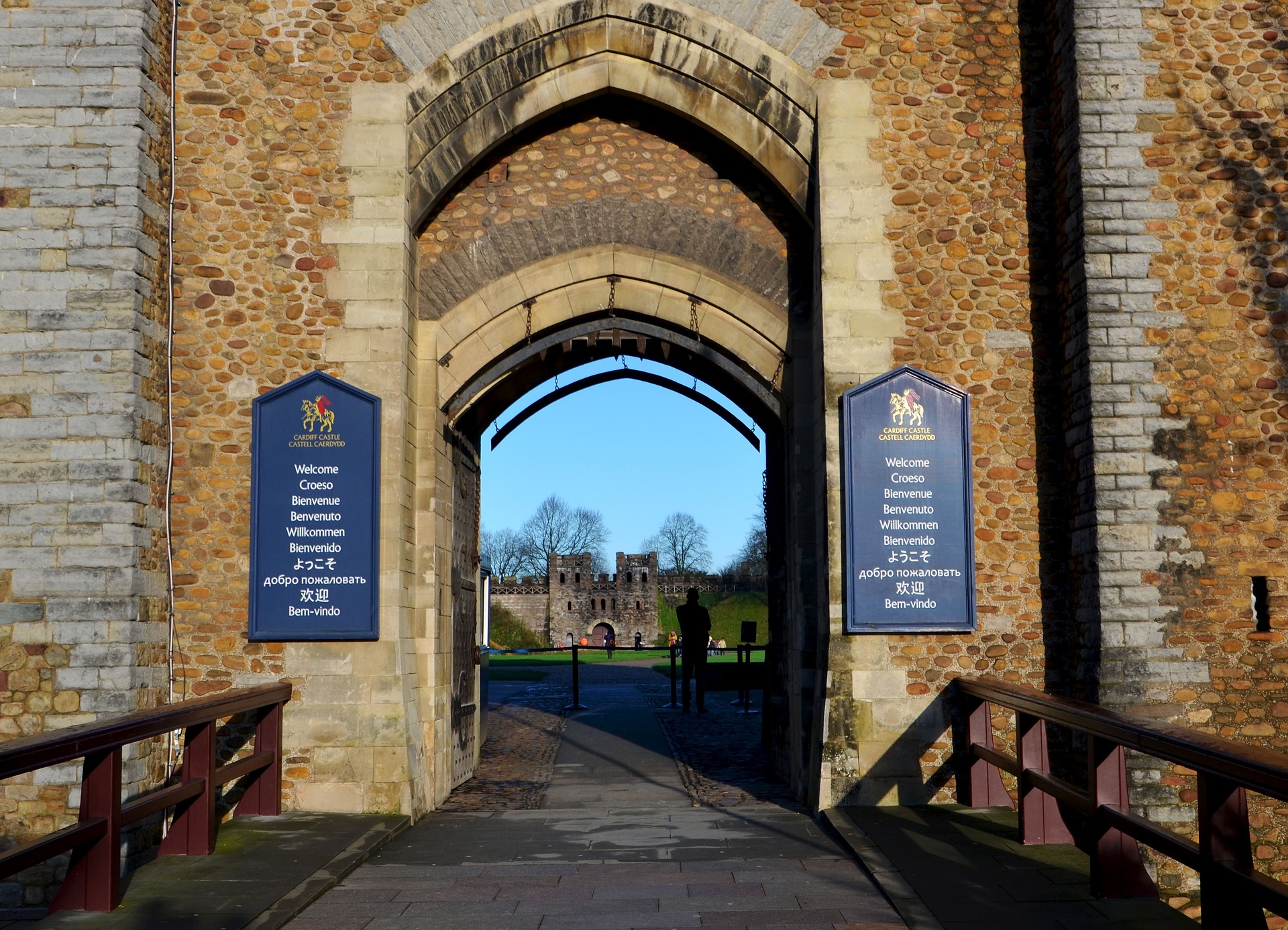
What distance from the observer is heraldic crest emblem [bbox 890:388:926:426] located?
737 centimetres

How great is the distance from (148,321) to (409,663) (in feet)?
8.53

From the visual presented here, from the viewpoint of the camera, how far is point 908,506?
24.1 ft

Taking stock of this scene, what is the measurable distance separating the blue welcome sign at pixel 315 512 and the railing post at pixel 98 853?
7.94ft

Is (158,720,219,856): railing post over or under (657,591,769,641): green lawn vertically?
over

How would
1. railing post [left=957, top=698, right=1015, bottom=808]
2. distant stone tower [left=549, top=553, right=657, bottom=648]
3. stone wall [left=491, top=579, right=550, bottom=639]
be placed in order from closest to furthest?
railing post [left=957, top=698, right=1015, bottom=808]
distant stone tower [left=549, top=553, right=657, bottom=648]
stone wall [left=491, top=579, right=550, bottom=639]

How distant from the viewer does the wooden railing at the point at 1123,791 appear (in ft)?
12.4

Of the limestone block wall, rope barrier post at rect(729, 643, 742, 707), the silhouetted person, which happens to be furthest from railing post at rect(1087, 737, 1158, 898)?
rope barrier post at rect(729, 643, 742, 707)

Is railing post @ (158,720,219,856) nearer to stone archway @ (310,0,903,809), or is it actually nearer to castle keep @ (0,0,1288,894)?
castle keep @ (0,0,1288,894)

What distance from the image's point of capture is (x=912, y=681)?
724cm

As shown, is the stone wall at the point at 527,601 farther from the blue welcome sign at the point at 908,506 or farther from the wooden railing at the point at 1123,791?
the wooden railing at the point at 1123,791

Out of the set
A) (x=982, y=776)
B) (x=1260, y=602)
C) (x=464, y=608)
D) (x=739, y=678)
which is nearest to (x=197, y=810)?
(x=464, y=608)

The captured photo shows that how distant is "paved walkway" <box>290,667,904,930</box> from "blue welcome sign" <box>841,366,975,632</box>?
144cm

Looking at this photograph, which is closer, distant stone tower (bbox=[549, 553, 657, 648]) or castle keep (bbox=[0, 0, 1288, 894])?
castle keep (bbox=[0, 0, 1288, 894])

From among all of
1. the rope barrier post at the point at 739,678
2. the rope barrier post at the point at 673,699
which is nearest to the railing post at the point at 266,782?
the rope barrier post at the point at 673,699
